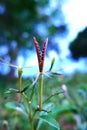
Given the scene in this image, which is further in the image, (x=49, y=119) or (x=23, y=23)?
(x=23, y=23)

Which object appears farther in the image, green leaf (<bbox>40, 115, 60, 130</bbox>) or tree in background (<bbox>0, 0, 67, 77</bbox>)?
tree in background (<bbox>0, 0, 67, 77</bbox>)

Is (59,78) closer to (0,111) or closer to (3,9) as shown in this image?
(0,111)

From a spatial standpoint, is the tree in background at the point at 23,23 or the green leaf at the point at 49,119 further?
the tree in background at the point at 23,23

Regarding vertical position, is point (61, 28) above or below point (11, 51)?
above

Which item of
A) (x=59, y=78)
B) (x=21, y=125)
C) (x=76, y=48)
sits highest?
(x=76, y=48)

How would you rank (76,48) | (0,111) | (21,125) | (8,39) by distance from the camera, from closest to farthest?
(76,48), (21,125), (0,111), (8,39)

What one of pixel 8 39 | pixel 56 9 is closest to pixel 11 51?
pixel 8 39

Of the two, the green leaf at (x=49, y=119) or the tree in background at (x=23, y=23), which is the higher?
the tree in background at (x=23, y=23)

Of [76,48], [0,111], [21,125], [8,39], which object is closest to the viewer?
[76,48]

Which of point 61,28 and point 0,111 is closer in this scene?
point 0,111

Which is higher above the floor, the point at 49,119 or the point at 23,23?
the point at 23,23

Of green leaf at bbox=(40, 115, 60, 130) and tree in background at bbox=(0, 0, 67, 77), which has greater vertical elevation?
tree in background at bbox=(0, 0, 67, 77)
